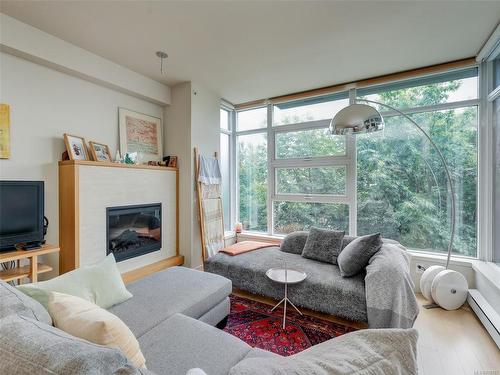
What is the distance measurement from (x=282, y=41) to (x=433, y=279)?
9.70 ft

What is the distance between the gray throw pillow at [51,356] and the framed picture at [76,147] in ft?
7.62

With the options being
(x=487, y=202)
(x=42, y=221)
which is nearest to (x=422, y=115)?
(x=487, y=202)

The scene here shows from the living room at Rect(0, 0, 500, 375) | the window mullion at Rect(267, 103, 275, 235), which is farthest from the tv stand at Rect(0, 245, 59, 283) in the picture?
the window mullion at Rect(267, 103, 275, 235)

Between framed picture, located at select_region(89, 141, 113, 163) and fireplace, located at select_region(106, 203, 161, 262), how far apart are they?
0.61 meters

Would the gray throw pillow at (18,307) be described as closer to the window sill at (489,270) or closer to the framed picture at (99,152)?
the framed picture at (99,152)

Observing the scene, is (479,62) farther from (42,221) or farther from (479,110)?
(42,221)

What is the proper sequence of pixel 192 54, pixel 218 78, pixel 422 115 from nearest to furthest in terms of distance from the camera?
pixel 192 54
pixel 422 115
pixel 218 78

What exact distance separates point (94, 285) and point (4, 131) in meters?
1.73

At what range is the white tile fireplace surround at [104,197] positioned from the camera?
8.16 feet

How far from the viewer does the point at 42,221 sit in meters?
2.26

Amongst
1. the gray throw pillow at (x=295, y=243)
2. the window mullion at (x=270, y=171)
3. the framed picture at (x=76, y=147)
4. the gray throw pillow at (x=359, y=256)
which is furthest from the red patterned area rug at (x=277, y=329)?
the framed picture at (x=76, y=147)

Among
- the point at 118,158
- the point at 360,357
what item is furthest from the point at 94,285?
the point at 118,158

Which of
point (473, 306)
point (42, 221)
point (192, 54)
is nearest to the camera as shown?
point (42, 221)

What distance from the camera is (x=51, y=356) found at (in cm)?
59
